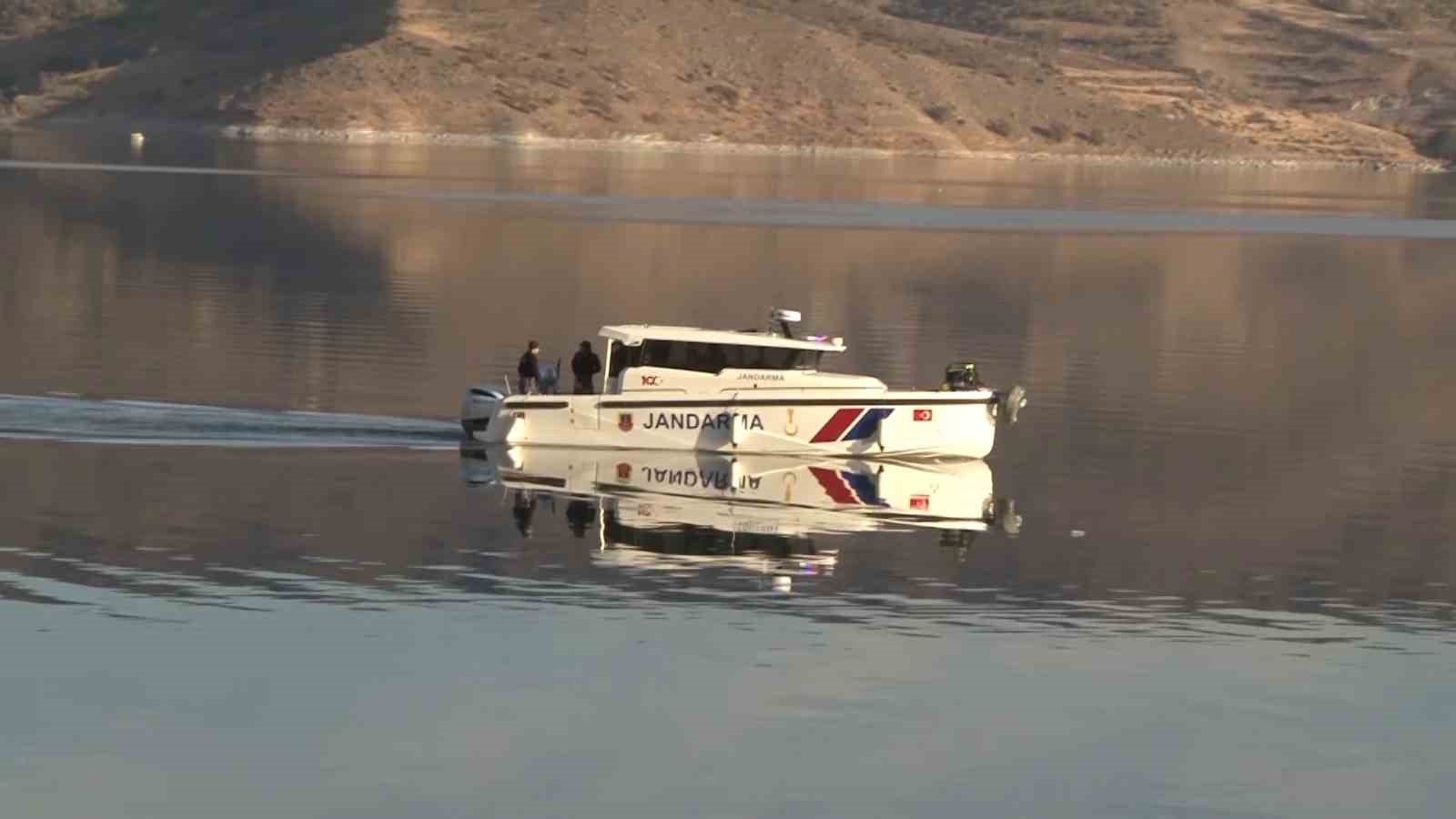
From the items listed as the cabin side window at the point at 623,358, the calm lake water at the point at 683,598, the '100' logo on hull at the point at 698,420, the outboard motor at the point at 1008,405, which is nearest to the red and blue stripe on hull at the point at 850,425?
the '100' logo on hull at the point at 698,420

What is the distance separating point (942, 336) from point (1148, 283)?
25361mm

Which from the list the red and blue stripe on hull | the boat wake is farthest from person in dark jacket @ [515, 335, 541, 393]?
the red and blue stripe on hull

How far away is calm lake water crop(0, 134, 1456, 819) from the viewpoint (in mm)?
22797

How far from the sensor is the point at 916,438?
41375 mm

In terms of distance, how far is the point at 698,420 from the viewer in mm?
40781

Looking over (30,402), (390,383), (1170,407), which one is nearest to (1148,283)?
(1170,407)

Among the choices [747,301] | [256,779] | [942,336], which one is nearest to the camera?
[256,779]

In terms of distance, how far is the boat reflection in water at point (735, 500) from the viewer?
3322cm

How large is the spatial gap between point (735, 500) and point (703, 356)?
4805 mm

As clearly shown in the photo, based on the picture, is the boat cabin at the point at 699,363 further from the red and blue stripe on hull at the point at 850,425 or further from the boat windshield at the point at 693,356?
the red and blue stripe on hull at the point at 850,425

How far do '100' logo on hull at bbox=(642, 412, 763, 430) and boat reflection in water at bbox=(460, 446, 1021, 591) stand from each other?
0.43 meters

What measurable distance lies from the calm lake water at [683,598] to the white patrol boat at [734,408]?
3.91 feet

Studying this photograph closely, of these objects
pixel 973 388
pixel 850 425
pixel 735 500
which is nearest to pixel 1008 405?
pixel 973 388

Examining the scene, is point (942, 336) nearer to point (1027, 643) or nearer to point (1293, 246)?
point (1027, 643)
